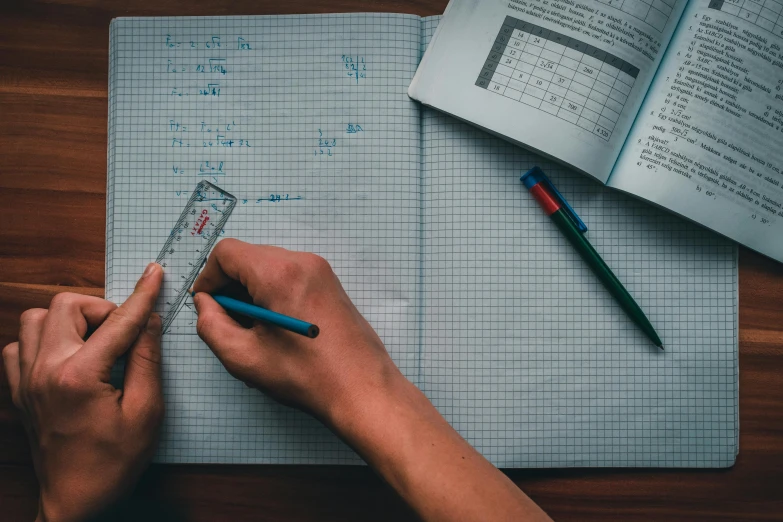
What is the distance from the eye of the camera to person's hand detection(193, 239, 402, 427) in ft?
1.80

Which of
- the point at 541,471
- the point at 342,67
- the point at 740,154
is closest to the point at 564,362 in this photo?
the point at 541,471

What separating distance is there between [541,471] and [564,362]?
128mm

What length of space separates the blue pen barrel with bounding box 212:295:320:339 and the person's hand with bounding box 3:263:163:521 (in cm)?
10

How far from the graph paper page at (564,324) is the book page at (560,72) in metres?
0.03

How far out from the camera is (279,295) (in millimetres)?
564

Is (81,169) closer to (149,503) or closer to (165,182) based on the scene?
(165,182)

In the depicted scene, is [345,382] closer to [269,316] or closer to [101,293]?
[269,316]

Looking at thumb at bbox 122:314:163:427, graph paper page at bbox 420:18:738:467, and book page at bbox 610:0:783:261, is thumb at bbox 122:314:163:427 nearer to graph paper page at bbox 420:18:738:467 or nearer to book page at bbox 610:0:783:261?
graph paper page at bbox 420:18:738:467

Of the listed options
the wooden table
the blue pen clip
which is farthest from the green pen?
the wooden table

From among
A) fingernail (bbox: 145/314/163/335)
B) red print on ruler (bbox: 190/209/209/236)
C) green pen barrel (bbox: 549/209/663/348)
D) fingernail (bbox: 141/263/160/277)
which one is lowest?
fingernail (bbox: 145/314/163/335)

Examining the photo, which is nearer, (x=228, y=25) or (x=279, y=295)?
(x=279, y=295)

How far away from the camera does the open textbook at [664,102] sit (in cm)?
63

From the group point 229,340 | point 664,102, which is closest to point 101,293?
point 229,340

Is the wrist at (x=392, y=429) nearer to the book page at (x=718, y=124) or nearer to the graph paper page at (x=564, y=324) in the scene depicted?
the graph paper page at (x=564, y=324)
